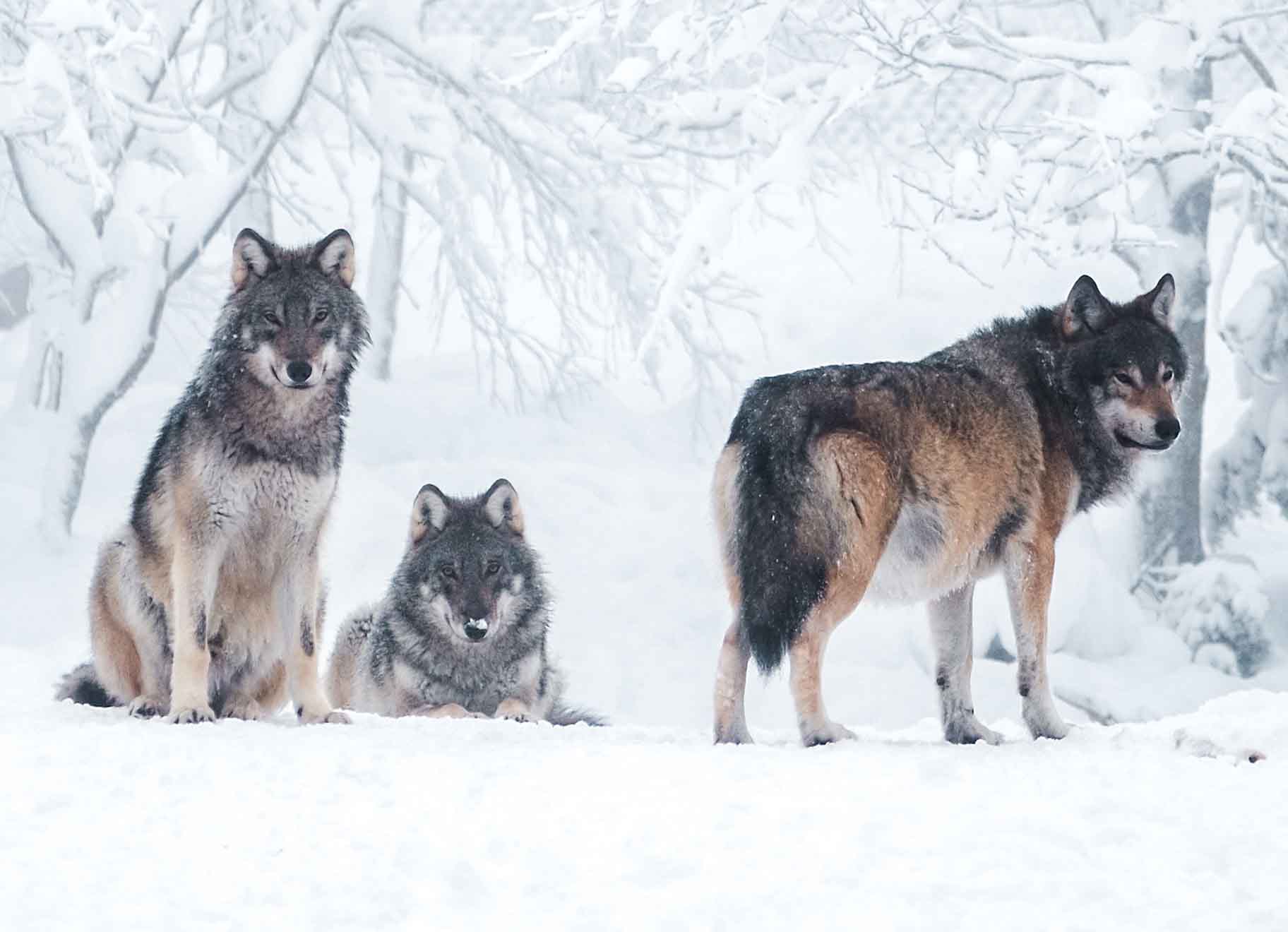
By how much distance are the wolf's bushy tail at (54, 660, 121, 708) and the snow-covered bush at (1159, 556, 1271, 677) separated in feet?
31.7

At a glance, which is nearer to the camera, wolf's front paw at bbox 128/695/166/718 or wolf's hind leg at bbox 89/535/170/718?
wolf's front paw at bbox 128/695/166/718

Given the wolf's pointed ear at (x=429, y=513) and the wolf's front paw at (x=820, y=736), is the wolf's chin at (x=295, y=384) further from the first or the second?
the wolf's front paw at (x=820, y=736)

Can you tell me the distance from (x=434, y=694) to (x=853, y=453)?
272cm

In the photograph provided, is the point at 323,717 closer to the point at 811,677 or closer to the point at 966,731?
the point at 811,677

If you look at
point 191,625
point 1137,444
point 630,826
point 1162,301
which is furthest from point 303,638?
point 1162,301

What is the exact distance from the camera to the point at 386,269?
1894 centimetres

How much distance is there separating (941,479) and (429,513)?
9.10 feet

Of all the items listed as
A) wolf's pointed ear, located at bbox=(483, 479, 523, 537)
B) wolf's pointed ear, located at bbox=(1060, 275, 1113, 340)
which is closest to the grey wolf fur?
wolf's pointed ear, located at bbox=(483, 479, 523, 537)

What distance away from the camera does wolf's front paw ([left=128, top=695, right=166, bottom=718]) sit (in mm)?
5637

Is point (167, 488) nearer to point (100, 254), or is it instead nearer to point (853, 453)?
point (853, 453)

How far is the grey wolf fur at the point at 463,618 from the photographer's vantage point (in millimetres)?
6805

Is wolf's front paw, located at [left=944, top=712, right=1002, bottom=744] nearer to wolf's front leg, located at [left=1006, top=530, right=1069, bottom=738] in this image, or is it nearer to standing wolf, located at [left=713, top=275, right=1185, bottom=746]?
standing wolf, located at [left=713, top=275, right=1185, bottom=746]

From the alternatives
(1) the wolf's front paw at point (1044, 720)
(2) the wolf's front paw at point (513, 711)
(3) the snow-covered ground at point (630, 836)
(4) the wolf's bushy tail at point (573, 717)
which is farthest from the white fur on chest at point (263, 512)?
(1) the wolf's front paw at point (1044, 720)

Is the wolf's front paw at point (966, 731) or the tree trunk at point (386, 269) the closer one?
the wolf's front paw at point (966, 731)
